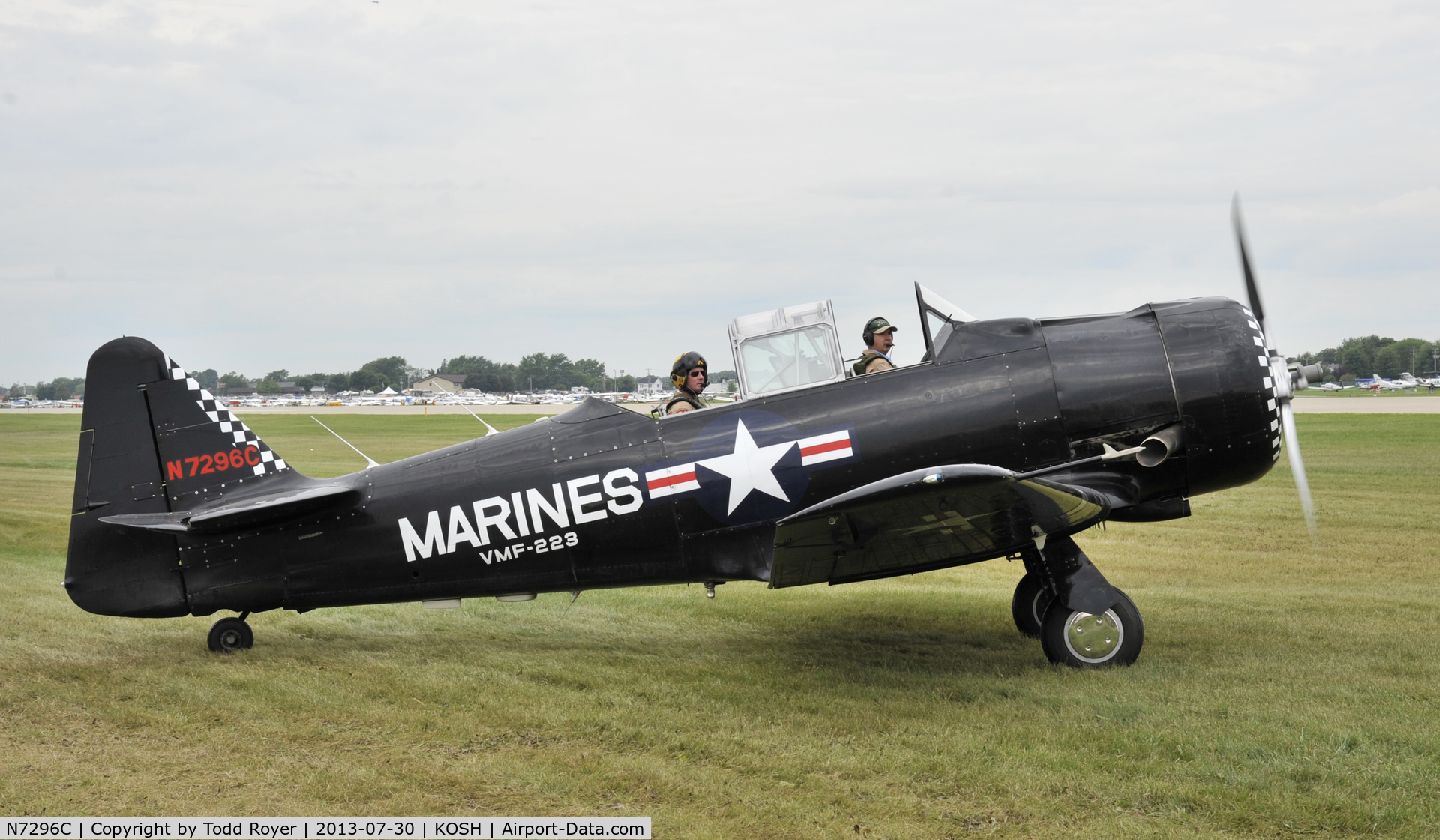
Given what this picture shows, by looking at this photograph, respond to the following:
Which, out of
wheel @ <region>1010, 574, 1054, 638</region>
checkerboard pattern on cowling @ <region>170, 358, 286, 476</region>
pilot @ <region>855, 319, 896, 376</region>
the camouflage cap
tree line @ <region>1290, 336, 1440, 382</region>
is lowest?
tree line @ <region>1290, 336, 1440, 382</region>

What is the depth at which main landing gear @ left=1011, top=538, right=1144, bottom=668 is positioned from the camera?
577cm

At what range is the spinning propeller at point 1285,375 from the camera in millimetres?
6027

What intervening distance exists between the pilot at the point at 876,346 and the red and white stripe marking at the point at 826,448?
0.64 metres

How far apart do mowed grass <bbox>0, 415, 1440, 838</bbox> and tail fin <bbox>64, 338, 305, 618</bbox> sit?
552mm

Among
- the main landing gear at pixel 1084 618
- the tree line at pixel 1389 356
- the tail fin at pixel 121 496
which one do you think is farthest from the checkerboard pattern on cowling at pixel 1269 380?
the tree line at pixel 1389 356

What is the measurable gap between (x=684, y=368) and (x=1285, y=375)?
389 centimetres

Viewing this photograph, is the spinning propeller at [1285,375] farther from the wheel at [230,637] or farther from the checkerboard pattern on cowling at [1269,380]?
the wheel at [230,637]

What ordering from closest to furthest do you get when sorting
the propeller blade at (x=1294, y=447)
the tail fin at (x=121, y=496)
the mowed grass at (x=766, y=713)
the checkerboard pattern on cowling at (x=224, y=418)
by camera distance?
1. the mowed grass at (x=766, y=713)
2. the propeller blade at (x=1294, y=447)
3. the tail fin at (x=121, y=496)
4. the checkerboard pattern on cowling at (x=224, y=418)

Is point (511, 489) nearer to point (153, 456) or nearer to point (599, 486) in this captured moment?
point (599, 486)

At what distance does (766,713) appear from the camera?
5.24m

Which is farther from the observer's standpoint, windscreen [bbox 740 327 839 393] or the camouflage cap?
the camouflage cap

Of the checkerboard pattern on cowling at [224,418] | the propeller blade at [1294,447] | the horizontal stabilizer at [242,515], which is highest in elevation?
the checkerboard pattern on cowling at [224,418]

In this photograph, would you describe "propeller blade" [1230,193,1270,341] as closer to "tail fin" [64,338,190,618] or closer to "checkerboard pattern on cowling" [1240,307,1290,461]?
"checkerboard pattern on cowling" [1240,307,1290,461]

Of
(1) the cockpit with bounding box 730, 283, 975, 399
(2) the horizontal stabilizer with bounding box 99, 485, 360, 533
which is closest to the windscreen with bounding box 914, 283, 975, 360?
(1) the cockpit with bounding box 730, 283, 975, 399
